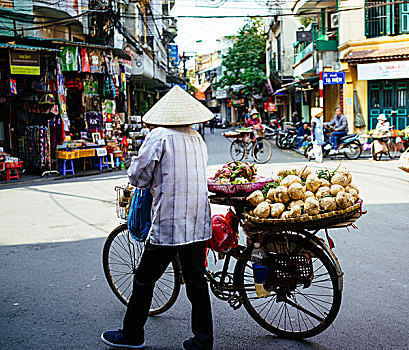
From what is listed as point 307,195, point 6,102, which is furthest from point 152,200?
point 6,102

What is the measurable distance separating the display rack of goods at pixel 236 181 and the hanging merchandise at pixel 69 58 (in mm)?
12590

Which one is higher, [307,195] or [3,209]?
[307,195]

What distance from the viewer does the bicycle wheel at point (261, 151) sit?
54.3 ft

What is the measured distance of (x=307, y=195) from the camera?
11.5 ft

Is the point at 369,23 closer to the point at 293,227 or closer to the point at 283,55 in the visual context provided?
the point at 283,55

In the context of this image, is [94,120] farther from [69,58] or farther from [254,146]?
[254,146]

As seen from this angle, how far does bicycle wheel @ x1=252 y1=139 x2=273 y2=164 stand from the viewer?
54.3 ft

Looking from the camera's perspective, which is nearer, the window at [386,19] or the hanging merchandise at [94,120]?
the hanging merchandise at [94,120]

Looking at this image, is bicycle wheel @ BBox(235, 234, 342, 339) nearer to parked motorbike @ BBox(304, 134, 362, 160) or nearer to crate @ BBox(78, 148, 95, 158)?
crate @ BBox(78, 148, 95, 158)

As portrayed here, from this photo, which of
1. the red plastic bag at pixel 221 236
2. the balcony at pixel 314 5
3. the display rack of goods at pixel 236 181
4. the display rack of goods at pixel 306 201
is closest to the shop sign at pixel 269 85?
the balcony at pixel 314 5

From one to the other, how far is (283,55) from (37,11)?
73.2ft

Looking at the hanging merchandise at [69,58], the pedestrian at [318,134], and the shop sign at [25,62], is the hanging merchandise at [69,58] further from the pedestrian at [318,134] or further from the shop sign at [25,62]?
the pedestrian at [318,134]

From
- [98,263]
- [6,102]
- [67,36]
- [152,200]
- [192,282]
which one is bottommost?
[98,263]

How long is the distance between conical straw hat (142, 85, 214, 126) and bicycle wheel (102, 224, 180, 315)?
108 cm
